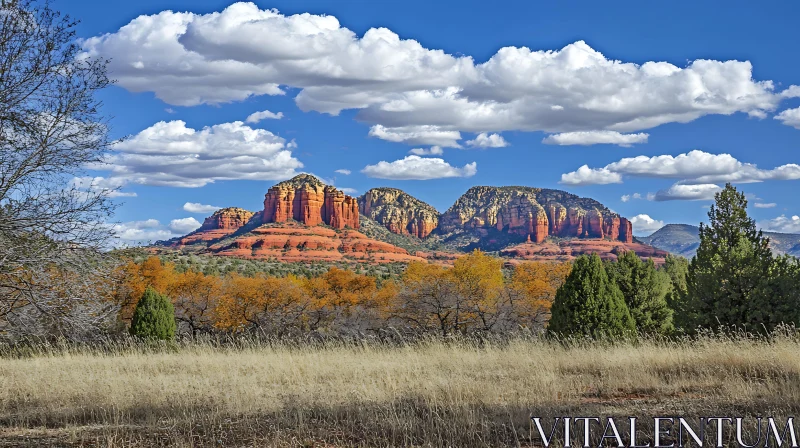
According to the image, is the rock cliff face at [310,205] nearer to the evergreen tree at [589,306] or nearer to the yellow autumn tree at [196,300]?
→ the yellow autumn tree at [196,300]

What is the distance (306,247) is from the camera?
13825 cm

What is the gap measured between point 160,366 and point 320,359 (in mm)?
2978

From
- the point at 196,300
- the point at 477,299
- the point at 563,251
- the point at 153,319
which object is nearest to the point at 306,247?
the point at 563,251

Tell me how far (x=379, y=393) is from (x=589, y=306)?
8.03 m

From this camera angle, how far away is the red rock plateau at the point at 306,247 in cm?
12962

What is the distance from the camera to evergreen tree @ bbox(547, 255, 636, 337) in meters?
15.2

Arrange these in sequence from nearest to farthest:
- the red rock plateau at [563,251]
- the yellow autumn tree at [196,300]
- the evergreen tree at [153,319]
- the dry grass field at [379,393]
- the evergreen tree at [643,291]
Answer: the dry grass field at [379,393] → the evergreen tree at [153,319] → the evergreen tree at [643,291] → the yellow autumn tree at [196,300] → the red rock plateau at [563,251]

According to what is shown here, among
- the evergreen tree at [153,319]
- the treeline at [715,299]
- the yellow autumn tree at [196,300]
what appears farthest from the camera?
the yellow autumn tree at [196,300]

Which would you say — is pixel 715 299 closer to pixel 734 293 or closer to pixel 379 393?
pixel 734 293

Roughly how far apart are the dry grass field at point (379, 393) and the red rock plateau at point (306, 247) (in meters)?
109

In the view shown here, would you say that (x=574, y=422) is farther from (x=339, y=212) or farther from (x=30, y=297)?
(x=339, y=212)

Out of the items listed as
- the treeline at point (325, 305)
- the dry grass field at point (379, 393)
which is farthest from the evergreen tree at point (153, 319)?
the treeline at point (325, 305)

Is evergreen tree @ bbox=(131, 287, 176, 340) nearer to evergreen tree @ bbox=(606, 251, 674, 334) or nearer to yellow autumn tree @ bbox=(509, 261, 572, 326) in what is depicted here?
evergreen tree @ bbox=(606, 251, 674, 334)

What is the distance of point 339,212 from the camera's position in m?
174
